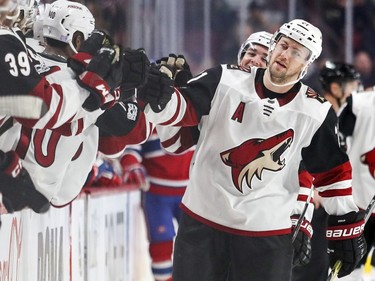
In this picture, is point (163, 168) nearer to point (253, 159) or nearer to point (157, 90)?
point (253, 159)

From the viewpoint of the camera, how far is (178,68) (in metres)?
3.50

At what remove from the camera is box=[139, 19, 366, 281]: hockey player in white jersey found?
11.1 ft

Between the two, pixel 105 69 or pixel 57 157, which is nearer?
pixel 105 69

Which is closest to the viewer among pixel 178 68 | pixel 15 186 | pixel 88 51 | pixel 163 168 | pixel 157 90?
pixel 15 186

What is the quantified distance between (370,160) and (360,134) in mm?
122

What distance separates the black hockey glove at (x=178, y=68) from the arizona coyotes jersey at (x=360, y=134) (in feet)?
4.21

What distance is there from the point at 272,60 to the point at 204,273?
726 millimetres

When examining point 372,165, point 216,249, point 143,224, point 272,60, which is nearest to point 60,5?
point 272,60

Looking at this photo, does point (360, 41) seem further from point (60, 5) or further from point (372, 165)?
point (60, 5)

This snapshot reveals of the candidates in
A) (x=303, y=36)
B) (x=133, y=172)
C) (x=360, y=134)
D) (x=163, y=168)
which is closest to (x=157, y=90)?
(x=303, y=36)

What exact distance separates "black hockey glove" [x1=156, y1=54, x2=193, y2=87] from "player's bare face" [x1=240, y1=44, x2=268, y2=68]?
21.3 inches

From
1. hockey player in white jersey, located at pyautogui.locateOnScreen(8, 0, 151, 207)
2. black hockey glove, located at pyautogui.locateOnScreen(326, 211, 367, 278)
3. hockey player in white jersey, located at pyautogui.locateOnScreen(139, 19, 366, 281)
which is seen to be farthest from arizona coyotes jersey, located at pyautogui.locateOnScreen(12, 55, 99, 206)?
black hockey glove, located at pyautogui.locateOnScreen(326, 211, 367, 278)

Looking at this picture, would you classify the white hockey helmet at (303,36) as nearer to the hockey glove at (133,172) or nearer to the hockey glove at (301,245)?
the hockey glove at (301,245)

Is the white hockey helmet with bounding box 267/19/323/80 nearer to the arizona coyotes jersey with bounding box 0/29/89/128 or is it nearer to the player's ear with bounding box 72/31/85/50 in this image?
the player's ear with bounding box 72/31/85/50
